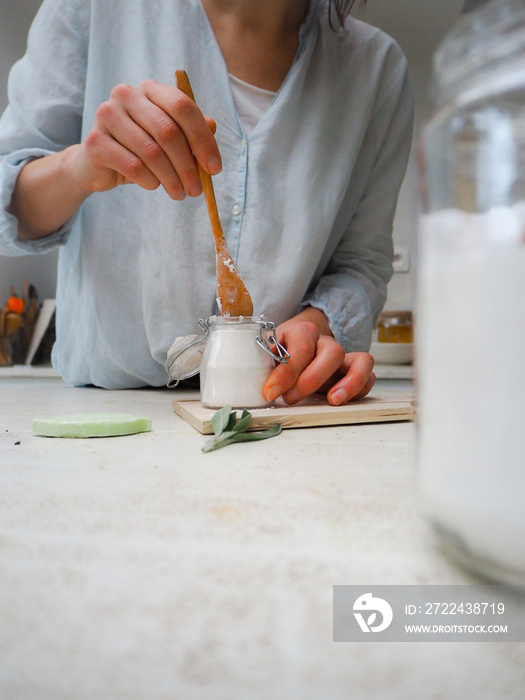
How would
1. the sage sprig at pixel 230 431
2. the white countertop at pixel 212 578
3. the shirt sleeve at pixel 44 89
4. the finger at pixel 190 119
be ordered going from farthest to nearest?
the shirt sleeve at pixel 44 89 → the finger at pixel 190 119 → the sage sprig at pixel 230 431 → the white countertop at pixel 212 578

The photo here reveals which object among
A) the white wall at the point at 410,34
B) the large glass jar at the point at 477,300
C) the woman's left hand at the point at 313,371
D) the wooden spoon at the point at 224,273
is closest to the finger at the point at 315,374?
the woman's left hand at the point at 313,371

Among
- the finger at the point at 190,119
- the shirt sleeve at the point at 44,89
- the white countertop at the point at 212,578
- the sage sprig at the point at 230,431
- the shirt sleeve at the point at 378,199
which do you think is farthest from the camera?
the shirt sleeve at the point at 378,199

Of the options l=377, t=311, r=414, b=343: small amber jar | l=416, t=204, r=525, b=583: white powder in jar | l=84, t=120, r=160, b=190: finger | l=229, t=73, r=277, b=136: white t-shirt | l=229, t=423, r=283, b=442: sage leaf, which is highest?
l=229, t=73, r=277, b=136: white t-shirt

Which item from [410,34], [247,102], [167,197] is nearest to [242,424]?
[167,197]

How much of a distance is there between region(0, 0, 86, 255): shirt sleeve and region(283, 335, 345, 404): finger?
0.49m

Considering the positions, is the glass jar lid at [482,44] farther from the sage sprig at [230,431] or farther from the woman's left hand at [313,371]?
the woman's left hand at [313,371]

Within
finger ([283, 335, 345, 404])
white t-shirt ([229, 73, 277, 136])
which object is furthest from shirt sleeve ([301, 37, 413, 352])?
finger ([283, 335, 345, 404])

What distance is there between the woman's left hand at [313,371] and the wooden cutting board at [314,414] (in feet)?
0.05

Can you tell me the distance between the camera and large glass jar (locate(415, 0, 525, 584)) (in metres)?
0.19

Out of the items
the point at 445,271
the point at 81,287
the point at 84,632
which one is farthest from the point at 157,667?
the point at 81,287

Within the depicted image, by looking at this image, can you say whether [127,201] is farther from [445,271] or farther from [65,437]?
[445,271]

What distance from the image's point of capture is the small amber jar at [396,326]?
1.80 meters

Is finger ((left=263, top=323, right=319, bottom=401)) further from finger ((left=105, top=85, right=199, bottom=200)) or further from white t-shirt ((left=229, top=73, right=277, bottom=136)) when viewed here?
white t-shirt ((left=229, top=73, right=277, bottom=136))

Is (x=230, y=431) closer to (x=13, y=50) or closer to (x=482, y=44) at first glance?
(x=482, y=44)
